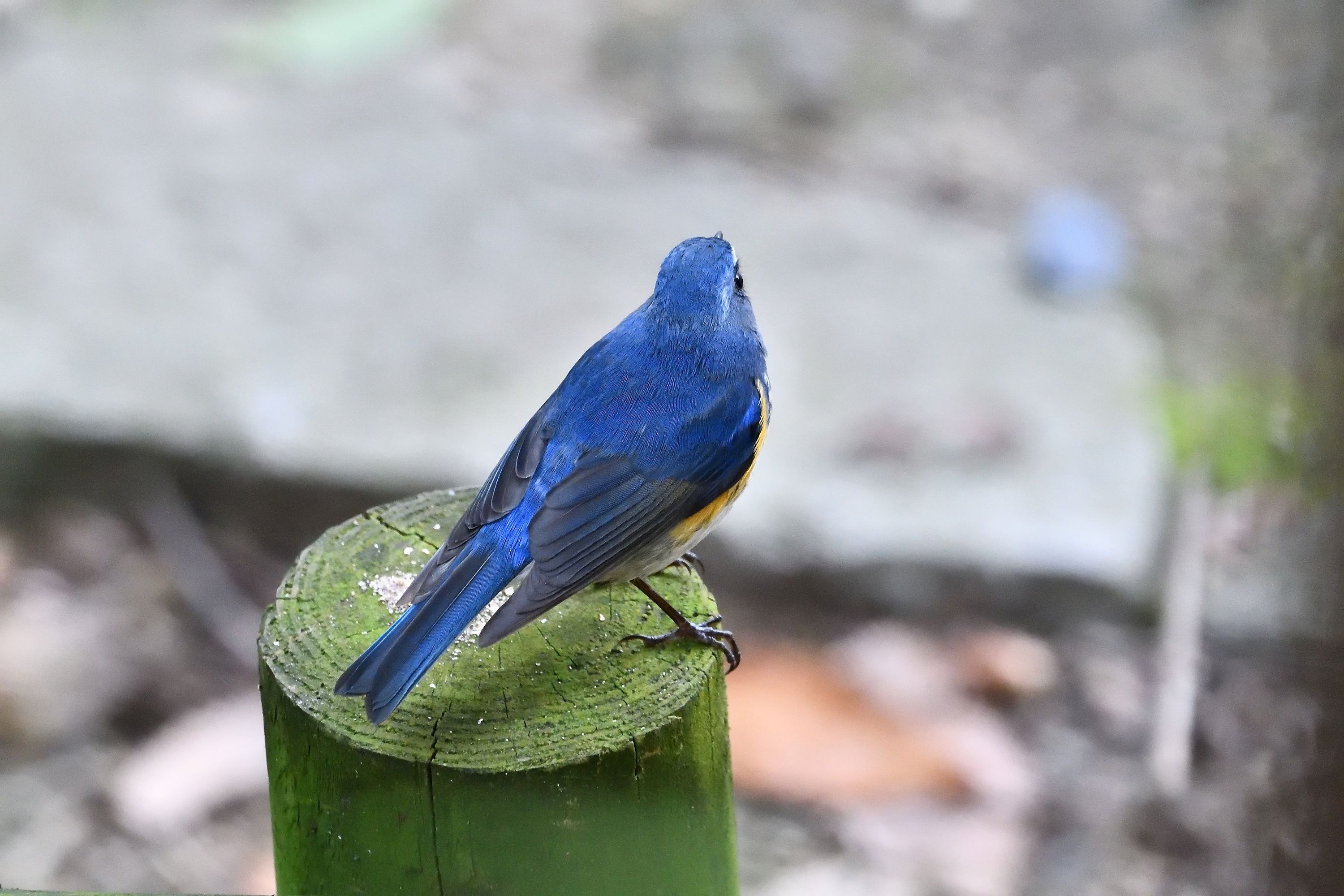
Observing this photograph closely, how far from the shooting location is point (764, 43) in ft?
24.6

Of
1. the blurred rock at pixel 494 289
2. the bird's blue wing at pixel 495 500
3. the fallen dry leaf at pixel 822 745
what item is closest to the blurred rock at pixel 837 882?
the fallen dry leaf at pixel 822 745

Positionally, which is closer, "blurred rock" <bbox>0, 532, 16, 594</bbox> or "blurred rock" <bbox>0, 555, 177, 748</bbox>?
"blurred rock" <bbox>0, 555, 177, 748</bbox>

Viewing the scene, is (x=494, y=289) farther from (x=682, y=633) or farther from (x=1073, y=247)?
(x=682, y=633)

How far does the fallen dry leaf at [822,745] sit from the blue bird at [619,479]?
159 cm

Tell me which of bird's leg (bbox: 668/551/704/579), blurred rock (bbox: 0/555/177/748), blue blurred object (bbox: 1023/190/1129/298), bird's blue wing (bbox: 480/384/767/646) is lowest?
blurred rock (bbox: 0/555/177/748)

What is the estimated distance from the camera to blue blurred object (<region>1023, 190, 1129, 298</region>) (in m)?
6.00

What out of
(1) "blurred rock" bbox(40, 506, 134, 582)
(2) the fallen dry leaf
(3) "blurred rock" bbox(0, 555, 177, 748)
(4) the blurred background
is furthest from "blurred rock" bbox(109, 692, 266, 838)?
(2) the fallen dry leaf

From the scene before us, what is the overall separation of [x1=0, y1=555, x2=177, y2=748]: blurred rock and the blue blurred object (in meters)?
3.62

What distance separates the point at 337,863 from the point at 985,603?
10.1 feet

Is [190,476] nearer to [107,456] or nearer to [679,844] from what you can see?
[107,456]

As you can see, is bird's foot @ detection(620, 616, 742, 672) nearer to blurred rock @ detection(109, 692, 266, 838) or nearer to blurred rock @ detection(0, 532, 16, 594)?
blurred rock @ detection(109, 692, 266, 838)

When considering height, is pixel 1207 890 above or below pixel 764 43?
below

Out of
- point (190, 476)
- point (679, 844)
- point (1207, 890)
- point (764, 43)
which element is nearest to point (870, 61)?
point (764, 43)

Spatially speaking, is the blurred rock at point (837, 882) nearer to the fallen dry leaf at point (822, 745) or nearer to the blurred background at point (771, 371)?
the blurred background at point (771, 371)
